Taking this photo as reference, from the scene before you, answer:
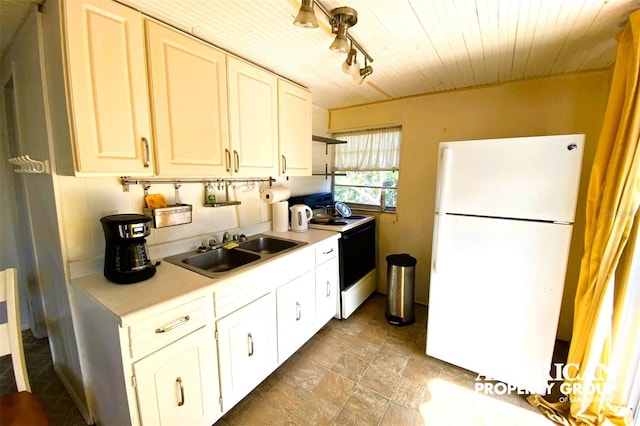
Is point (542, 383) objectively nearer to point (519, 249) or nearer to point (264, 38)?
point (519, 249)

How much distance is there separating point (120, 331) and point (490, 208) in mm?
2114

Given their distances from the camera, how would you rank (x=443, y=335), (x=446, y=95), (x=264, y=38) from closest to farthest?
(x=264, y=38) → (x=443, y=335) → (x=446, y=95)

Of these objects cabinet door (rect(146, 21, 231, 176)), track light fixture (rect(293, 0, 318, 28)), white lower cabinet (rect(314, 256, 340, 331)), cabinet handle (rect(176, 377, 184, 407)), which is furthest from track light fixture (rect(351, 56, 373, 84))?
cabinet handle (rect(176, 377, 184, 407))

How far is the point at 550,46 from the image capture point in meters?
1.69

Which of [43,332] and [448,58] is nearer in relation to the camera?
[448,58]

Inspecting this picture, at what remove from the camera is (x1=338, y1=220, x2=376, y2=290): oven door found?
251cm

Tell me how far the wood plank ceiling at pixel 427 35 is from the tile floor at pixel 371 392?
89.6 inches

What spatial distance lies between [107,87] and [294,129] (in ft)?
4.45

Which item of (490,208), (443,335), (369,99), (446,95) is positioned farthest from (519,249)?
(369,99)

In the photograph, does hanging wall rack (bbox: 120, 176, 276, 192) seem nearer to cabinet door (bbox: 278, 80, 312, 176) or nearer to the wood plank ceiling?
cabinet door (bbox: 278, 80, 312, 176)

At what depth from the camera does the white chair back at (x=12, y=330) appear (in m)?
1.21

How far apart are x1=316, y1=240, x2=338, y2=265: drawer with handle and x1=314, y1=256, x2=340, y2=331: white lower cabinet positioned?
43 millimetres

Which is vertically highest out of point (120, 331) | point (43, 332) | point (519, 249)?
point (519, 249)

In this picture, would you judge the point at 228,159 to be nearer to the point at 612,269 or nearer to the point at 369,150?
the point at 369,150
